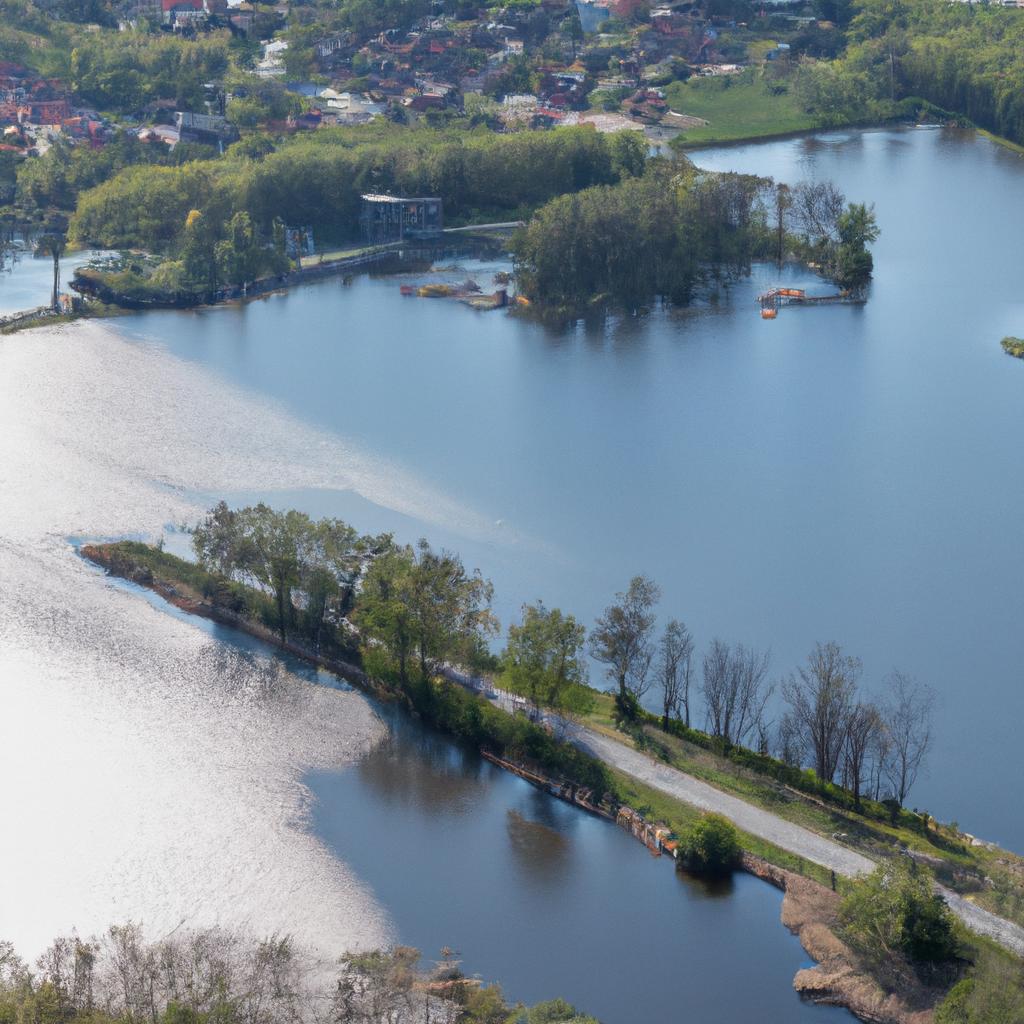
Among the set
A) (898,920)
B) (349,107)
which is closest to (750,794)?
(898,920)

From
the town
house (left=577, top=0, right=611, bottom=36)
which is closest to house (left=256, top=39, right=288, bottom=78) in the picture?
the town

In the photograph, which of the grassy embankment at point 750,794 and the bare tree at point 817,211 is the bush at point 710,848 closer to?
the grassy embankment at point 750,794

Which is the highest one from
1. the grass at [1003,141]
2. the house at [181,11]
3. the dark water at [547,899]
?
the house at [181,11]

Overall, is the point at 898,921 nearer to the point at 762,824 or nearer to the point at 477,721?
the point at 762,824

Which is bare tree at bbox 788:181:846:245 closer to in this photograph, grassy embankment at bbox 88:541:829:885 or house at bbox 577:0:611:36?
grassy embankment at bbox 88:541:829:885

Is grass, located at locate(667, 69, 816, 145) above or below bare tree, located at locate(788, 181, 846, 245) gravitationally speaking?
above

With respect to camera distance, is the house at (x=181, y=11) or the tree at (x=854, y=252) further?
the house at (x=181, y=11)

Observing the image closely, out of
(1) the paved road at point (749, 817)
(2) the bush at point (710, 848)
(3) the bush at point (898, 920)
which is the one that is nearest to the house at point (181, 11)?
(1) the paved road at point (749, 817)
